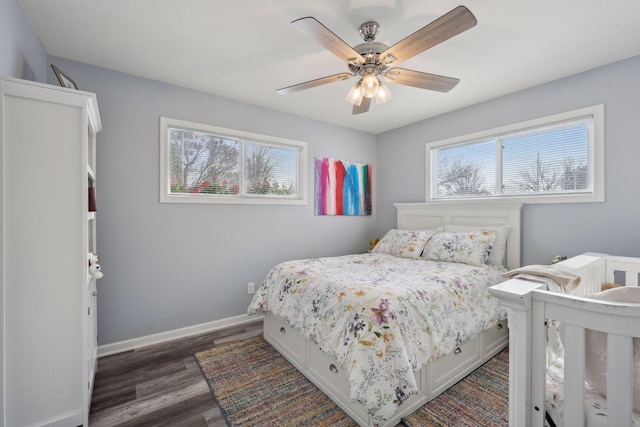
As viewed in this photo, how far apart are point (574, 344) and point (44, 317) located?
2.31m

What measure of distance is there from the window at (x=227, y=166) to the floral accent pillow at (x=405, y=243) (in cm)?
119

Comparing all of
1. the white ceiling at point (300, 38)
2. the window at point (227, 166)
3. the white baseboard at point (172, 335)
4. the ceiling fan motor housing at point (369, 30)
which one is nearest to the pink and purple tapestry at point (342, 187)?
the window at point (227, 166)

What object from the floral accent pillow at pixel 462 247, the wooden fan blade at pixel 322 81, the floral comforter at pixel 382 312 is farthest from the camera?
the floral accent pillow at pixel 462 247

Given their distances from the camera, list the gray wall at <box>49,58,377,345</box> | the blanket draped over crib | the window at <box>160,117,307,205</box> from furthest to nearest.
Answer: the window at <box>160,117,307,205</box> → the gray wall at <box>49,58,377,345</box> → the blanket draped over crib

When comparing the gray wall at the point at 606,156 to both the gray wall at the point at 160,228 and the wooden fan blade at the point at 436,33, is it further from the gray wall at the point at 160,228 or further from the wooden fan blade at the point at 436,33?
the gray wall at the point at 160,228

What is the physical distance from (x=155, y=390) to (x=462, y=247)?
2.84 m

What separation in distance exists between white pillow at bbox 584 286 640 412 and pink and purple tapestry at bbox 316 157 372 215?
3071 mm

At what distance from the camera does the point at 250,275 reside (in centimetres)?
325

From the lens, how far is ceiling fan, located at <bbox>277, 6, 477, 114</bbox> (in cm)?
142

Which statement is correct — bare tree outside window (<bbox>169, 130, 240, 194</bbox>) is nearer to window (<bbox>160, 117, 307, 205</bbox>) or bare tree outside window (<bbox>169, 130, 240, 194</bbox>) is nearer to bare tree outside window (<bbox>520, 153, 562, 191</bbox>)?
window (<bbox>160, 117, 307, 205</bbox>)

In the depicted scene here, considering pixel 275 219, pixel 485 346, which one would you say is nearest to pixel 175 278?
pixel 275 219

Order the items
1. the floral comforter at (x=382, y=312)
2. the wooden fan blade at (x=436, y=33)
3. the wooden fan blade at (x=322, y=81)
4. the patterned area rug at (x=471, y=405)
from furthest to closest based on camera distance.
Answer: the wooden fan blade at (x=322, y=81) → the patterned area rug at (x=471, y=405) → the floral comforter at (x=382, y=312) → the wooden fan blade at (x=436, y=33)

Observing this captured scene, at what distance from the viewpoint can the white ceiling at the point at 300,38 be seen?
173 centimetres

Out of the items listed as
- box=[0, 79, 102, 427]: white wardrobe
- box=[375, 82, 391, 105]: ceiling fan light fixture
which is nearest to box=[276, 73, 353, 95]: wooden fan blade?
box=[375, 82, 391, 105]: ceiling fan light fixture
